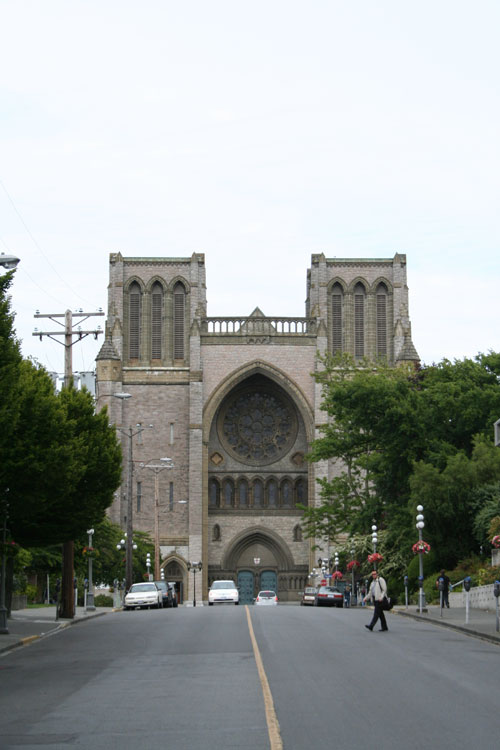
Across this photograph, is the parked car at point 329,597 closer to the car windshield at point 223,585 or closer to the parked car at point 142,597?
the car windshield at point 223,585

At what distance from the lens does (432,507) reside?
40531 millimetres

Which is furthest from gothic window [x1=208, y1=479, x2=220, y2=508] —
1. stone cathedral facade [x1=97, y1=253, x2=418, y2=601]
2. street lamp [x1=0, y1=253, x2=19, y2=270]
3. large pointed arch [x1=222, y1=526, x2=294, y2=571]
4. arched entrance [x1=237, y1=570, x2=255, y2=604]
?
street lamp [x1=0, y1=253, x2=19, y2=270]

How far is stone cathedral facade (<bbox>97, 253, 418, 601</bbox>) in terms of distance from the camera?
73.4 metres

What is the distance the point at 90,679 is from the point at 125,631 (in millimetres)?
10869

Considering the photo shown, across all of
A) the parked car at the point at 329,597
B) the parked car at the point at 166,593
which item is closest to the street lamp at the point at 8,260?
the parked car at the point at 166,593

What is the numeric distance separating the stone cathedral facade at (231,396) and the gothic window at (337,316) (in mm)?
66

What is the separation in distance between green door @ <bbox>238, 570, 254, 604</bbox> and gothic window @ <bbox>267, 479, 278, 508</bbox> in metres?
4.77

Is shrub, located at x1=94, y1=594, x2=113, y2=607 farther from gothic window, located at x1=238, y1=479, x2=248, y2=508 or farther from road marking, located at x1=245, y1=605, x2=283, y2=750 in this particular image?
road marking, located at x1=245, y1=605, x2=283, y2=750

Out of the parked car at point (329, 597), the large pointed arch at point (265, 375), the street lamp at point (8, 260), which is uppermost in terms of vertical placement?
the large pointed arch at point (265, 375)

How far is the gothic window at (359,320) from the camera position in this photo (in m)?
75.4

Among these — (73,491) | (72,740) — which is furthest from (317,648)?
(73,491)

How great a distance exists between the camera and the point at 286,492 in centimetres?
7619

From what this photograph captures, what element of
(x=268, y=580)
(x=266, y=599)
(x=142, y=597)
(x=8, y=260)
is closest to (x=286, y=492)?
(x=268, y=580)

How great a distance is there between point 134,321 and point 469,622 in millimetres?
52462
